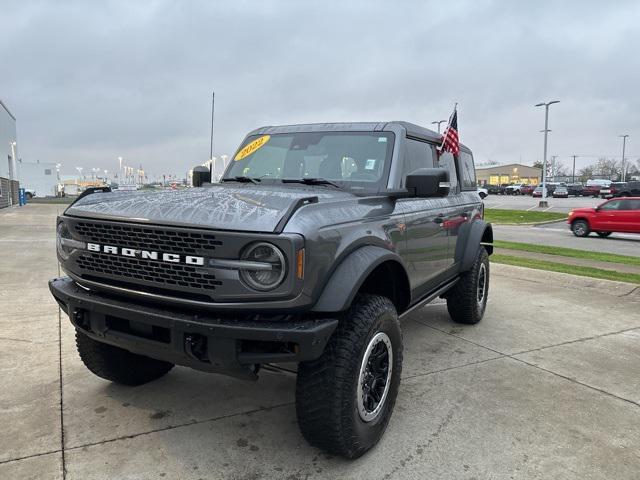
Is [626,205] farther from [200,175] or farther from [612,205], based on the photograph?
[200,175]

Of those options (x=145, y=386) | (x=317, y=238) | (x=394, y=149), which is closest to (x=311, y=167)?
(x=394, y=149)

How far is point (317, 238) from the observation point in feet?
7.91

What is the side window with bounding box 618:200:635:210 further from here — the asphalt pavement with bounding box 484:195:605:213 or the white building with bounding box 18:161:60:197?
the white building with bounding box 18:161:60:197

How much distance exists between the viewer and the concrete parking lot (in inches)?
106

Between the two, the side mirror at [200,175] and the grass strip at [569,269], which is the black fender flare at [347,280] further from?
→ the grass strip at [569,269]

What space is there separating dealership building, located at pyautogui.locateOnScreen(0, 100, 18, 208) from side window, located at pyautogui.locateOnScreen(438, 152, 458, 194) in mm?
32968

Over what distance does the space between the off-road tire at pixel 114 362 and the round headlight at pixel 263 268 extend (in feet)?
5.37

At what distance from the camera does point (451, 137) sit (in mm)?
4820

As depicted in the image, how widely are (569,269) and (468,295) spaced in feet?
15.1

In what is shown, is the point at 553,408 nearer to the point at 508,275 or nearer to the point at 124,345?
the point at 124,345

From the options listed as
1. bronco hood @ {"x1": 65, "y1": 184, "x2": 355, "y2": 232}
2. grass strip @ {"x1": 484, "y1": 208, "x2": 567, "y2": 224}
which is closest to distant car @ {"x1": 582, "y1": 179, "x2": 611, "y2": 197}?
grass strip @ {"x1": 484, "y1": 208, "x2": 567, "y2": 224}

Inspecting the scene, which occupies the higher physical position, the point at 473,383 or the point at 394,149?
the point at 394,149

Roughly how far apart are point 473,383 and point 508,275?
5355 millimetres

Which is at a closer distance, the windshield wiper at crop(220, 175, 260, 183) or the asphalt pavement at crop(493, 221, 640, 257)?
the windshield wiper at crop(220, 175, 260, 183)
